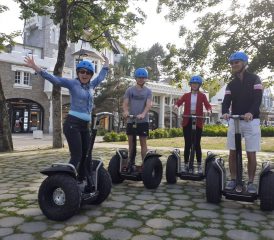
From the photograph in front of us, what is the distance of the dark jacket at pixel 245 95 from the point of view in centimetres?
468

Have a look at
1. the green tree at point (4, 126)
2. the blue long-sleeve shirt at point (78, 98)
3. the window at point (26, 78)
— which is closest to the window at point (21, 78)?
the window at point (26, 78)

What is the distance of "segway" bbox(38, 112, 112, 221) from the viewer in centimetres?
378

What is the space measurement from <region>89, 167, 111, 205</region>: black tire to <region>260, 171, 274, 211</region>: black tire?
200cm

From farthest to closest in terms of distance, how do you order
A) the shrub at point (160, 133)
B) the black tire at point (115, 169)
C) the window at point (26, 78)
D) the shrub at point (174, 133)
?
the window at point (26, 78)
the shrub at point (174, 133)
the shrub at point (160, 133)
the black tire at point (115, 169)

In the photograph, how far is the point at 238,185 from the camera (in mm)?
4508

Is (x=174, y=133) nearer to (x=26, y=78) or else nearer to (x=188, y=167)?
(x=26, y=78)

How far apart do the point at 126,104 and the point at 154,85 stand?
34.1 m

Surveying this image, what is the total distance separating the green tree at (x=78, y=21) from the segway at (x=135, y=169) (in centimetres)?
753

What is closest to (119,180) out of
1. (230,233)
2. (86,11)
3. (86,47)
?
(230,233)

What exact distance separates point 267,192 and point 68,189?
8.22ft

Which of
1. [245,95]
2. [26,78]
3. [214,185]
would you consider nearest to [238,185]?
[214,185]

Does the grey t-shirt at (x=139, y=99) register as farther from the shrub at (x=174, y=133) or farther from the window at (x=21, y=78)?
the window at (x=21, y=78)

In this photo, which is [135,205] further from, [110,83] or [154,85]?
[154,85]

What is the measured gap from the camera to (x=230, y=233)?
3506 millimetres
